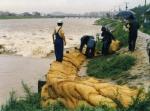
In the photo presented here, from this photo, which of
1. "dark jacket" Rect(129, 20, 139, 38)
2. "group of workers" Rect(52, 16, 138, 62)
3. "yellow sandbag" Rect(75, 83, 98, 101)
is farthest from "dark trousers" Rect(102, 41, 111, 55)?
"yellow sandbag" Rect(75, 83, 98, 101)

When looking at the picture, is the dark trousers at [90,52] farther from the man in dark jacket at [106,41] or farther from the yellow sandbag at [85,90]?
the yellow sandbag at [85,90]

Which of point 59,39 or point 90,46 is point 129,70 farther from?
point 90,46

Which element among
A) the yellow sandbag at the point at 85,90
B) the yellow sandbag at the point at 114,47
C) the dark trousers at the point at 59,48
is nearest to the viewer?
the yellow sandbag at the point at 85,90

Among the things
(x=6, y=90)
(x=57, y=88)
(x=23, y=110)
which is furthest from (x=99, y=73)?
(x=23, y=110)

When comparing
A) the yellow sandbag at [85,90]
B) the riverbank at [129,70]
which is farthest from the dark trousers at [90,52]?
the yellow sandbag at [85,90]

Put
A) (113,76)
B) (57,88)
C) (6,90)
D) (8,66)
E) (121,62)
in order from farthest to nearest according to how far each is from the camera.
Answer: (8,66)
(121,62)
(113,76)
(6,90)
(57,88)

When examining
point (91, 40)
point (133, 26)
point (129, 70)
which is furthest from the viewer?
point (91, 40)

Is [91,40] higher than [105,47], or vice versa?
[91,40]

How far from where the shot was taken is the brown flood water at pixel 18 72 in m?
14.5

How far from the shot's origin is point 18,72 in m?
18.9

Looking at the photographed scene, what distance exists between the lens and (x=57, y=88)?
35.7ft

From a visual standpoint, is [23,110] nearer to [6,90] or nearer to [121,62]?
[6,90]

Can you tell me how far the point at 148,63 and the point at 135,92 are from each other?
596 cm

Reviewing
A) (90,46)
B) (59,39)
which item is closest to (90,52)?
(90,46)
